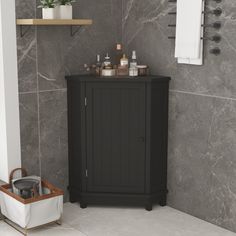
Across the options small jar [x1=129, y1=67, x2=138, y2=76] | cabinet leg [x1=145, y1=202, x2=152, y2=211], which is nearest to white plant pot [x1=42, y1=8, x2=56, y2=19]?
small jar [x1=129, y1=67, x2=138, y2=76]

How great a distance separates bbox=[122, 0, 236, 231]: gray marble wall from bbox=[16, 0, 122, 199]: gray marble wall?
0.76ft

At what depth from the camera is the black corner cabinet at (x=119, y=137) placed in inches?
134

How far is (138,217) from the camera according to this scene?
3.46 meters

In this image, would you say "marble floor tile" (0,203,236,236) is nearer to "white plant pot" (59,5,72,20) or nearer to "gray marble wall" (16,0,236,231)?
"gray marble wall" (16,0,236,231)

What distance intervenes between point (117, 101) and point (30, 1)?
0.90 meters

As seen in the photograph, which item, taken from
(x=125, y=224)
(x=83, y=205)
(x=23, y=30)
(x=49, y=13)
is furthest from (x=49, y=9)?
(x=125, y=224)

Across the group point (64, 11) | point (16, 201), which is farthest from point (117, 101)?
point (16, 201)

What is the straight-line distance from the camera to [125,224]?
11.0 feet

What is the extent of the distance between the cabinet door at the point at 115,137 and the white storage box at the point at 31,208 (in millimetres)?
369

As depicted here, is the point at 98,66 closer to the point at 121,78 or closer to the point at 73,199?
the point at 121,78

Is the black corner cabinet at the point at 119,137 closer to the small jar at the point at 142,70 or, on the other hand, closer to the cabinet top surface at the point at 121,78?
the cabinet top surface at the point at 121,78

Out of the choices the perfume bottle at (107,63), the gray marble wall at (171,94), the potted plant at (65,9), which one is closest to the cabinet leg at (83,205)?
the gray marble wall at (171,94)

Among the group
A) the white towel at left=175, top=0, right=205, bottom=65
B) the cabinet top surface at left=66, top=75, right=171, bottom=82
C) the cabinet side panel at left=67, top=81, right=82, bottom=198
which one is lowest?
the cabinet side panel at left=67, top=81, right=82, bottom=198

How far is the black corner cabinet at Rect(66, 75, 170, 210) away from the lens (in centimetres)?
341
